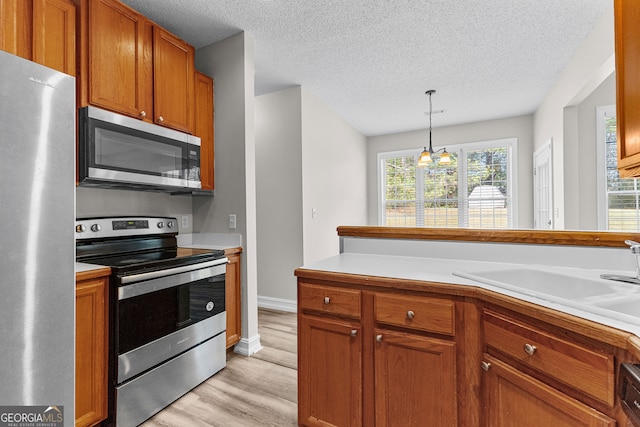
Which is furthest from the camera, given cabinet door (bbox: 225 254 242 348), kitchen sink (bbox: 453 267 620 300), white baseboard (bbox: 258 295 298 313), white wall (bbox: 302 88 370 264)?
white wall (bbox: 302 88 370 264)

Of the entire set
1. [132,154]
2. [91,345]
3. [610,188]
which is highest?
[132,154]

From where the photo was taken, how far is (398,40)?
104 inches

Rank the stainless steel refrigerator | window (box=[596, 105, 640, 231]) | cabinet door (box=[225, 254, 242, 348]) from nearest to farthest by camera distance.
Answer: the stainless steel refrigerator
cabinet door (box=[225, 254, 242, 348])
window (box=[596, 105, 640, 231])

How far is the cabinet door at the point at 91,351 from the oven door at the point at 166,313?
7 cm

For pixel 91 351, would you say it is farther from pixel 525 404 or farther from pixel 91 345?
pixel 525 404

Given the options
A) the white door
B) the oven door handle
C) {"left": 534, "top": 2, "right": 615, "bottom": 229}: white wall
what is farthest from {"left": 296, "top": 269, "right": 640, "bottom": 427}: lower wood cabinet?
the white door

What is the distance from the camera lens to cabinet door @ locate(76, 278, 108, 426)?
1.45m

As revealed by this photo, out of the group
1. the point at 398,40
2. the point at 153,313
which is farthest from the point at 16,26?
the point at 398,40

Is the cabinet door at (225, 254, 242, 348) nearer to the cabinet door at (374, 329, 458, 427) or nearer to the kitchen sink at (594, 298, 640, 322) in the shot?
the cabinet door at (374, 329, 458, 427)

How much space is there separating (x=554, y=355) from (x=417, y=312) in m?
0.45

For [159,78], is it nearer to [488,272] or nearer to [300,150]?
[300,150]

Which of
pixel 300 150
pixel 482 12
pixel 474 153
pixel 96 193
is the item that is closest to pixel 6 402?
pixel 96 193

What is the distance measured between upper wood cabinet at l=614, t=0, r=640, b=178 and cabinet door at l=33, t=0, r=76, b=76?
2.54 meters

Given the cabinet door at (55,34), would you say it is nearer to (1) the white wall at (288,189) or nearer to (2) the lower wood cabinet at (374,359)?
(2) the lower wood cabinet at (374,359)
